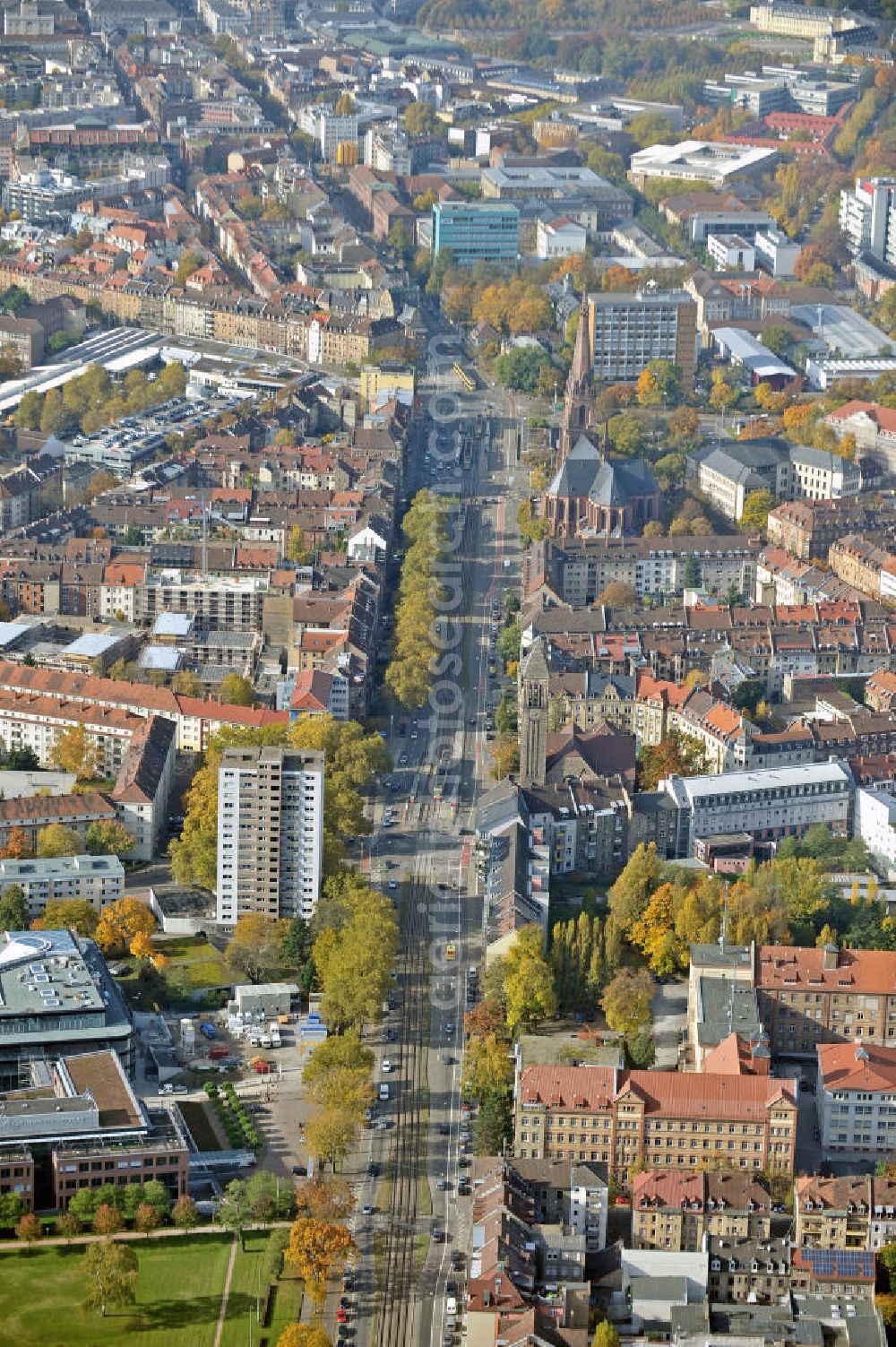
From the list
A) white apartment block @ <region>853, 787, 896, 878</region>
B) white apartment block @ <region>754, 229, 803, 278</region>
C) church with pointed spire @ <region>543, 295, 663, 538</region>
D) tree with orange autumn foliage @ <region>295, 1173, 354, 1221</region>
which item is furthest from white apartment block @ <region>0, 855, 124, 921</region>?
white apartment block @ <region>754, 229, 803, 278</region>

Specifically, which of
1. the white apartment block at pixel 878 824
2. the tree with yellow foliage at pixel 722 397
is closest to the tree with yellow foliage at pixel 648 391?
the tree with yellow foliage at pixel 722 397

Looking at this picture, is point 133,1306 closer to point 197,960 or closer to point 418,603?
point 197,960

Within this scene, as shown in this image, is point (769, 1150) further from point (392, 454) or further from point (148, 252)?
point (148, 252)

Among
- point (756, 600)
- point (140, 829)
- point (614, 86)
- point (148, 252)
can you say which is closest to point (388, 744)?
point (140, 829)

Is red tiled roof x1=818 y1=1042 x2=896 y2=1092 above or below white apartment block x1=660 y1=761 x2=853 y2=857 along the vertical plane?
below

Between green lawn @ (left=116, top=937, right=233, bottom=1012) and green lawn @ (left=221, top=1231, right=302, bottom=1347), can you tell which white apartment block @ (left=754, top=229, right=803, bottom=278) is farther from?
green lawn @ (left=221, top=1231, right=302, bottom=1347)

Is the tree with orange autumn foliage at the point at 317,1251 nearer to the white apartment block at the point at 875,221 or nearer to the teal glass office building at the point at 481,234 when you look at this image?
the teal glass office building at the point at 481,234

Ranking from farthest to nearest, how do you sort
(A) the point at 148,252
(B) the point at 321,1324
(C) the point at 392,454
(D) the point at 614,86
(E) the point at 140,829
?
(D) the point at 614,86, (A) the point at 148,252, (C) the point at 392,454, (E) the point at 140,829, (B) the point at 321,1324
